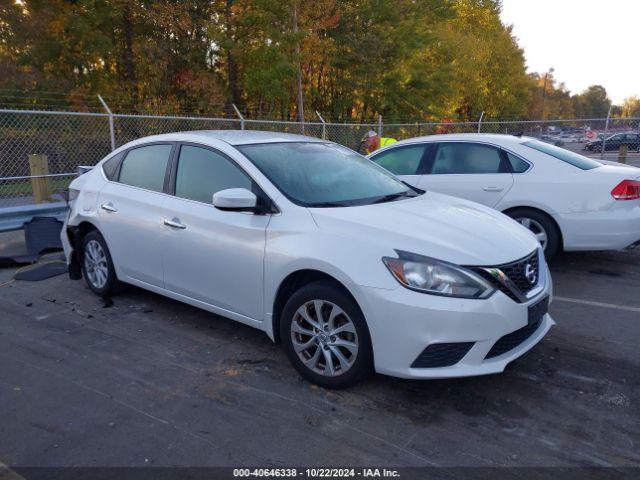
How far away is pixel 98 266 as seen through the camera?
5133 mm

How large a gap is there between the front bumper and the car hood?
0.27m

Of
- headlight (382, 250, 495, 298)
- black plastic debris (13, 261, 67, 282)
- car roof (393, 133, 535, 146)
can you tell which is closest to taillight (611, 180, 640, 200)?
car roof (393, 133, 535, 146)

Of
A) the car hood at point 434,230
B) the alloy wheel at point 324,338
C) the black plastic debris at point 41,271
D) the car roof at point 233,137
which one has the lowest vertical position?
the black plastic debris at point 41,271

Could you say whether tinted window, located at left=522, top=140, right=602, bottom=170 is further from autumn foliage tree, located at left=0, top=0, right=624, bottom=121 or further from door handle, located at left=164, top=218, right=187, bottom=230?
autumn foliage tree, located at left=0, top=0, right=624, bottom=121

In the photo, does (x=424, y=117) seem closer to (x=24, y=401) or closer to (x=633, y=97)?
(x=24, y=401)

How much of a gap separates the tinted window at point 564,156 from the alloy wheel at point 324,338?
4152 mm

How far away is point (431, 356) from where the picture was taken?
3020mm

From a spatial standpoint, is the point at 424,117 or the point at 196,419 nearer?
the point at 196,419

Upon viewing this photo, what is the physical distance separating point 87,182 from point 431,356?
3.85 metres

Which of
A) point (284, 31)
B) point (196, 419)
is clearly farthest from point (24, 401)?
point (284, 31)

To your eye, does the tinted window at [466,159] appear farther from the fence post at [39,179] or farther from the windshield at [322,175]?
the fence post at [39,179]

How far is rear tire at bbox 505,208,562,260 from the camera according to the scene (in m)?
5.96

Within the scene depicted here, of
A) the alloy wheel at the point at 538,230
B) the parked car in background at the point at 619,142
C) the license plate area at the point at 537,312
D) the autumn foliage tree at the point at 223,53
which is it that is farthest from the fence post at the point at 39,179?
the parked car in background at the point at 619,142

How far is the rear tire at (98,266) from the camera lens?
4992 millimetres
